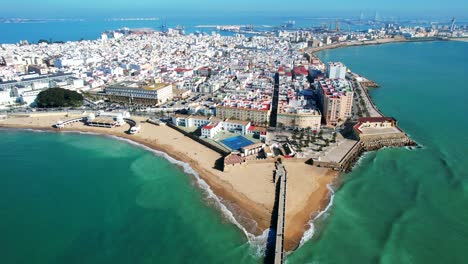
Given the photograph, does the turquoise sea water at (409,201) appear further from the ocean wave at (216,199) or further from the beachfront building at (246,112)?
the beachfront building at (246,112)

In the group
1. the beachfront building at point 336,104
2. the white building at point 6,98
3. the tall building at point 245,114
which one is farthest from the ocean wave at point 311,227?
the white building at point 6,98

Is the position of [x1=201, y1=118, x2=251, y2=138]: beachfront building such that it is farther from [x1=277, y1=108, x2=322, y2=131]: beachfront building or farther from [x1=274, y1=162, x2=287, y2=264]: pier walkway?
[x1=274, y1=162, x2=287, y2=264]: pier walkway

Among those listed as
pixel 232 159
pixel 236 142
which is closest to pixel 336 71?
pixel 236 142

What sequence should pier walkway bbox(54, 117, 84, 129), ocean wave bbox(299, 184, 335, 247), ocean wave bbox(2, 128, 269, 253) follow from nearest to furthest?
1. ocean wave bbox(2, 128, 269, 253)
2. ocean wave bbox(299, 184, 335, 247)
3. pier walkway bbox(54, 117, 84, 129)

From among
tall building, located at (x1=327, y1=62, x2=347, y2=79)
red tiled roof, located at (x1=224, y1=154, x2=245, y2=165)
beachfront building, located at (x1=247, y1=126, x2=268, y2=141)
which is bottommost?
red tiled roof, located at (x1=224, y1=154, x2=245, y2=165)

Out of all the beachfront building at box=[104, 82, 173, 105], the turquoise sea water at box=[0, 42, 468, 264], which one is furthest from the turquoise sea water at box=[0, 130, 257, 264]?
the beachfront building at box=[104, 82, 173, 105]

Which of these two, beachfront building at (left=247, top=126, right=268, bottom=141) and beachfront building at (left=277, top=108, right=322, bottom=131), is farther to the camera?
beachfront building at (left=277, top=108, right=322, bottom=131)
